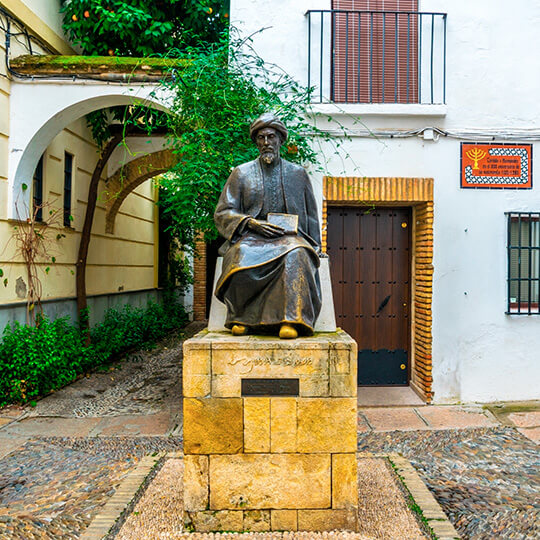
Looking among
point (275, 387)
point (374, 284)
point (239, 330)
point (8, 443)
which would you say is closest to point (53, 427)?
point (8, 443)

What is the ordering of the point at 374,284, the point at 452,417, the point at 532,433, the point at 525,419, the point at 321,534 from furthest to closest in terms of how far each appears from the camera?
the point at 374,284 → the point at 452,417 → the point at 525,419 → the point at 532,433 → the point at 321,534

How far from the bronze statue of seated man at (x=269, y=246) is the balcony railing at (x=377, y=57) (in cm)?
278

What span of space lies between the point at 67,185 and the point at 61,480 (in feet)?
15.7

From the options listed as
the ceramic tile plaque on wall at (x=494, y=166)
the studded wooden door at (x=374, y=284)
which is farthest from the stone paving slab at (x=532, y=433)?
the ceramic tile plaque on wall at (x=494, y=166)

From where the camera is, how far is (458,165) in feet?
18.9

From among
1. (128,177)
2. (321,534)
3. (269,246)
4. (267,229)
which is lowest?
(321,534)

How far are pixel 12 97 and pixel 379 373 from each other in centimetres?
529

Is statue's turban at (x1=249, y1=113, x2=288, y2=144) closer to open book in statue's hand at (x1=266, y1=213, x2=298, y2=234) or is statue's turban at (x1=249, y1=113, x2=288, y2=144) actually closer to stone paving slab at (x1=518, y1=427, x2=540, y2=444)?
open book in statue's hand at (x1=266, y1=213, x2=298, y2=234)

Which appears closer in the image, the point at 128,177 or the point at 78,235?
the point at 78,235

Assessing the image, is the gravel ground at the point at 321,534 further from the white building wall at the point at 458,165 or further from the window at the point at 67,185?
the window at the point at 67,185

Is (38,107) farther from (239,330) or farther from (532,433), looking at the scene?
(532,433)

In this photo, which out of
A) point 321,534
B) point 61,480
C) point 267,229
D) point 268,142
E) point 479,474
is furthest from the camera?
point 479,474

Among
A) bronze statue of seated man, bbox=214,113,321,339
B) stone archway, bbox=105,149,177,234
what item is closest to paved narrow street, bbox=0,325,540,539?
bronze statue of seated man, bbox=214,113,321,339

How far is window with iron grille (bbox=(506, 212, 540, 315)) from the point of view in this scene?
5.83 m
